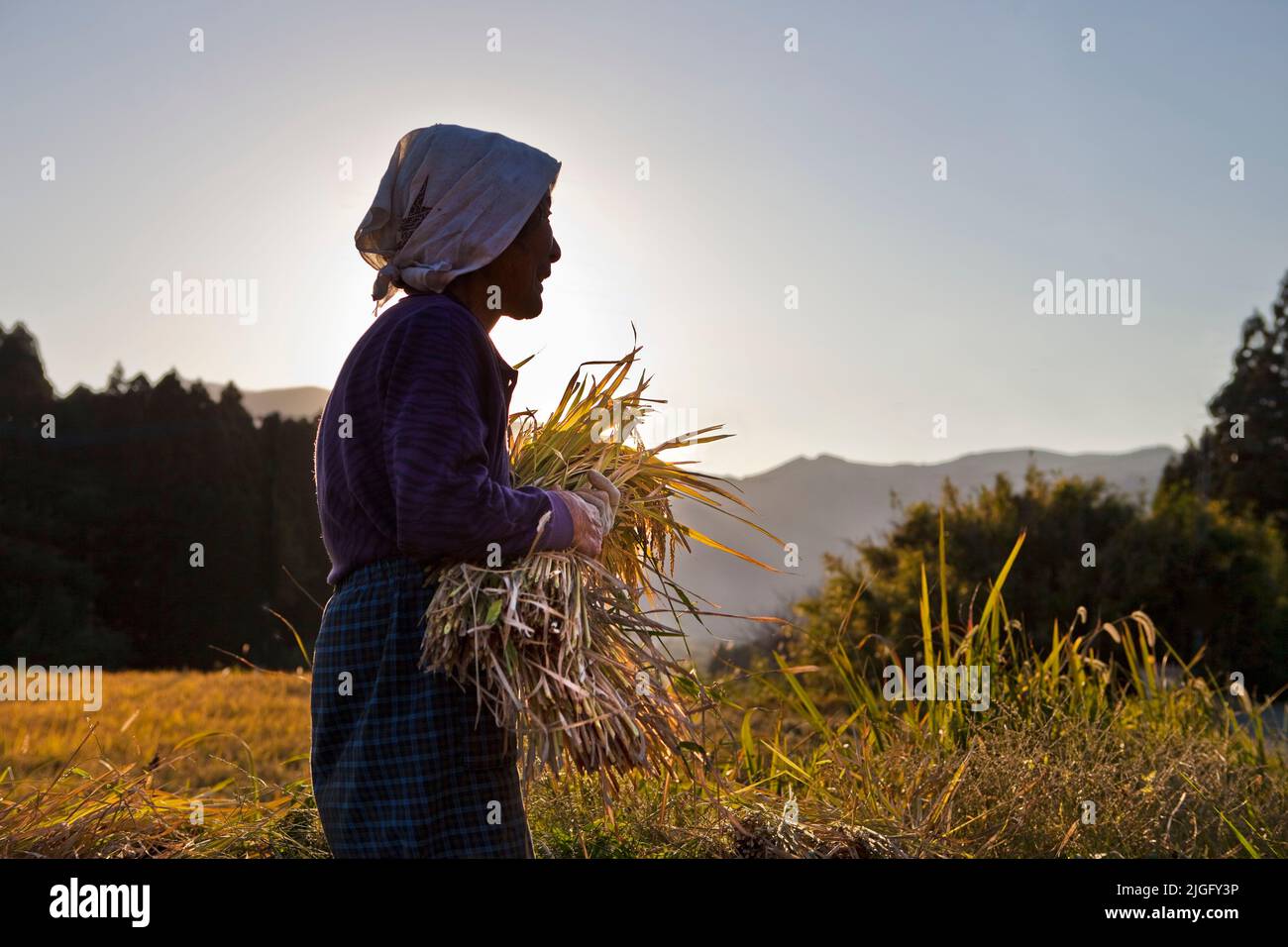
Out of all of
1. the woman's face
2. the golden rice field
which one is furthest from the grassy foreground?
the woman's face

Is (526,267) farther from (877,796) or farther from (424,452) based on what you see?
(877,796)

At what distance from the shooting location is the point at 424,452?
5.81ft

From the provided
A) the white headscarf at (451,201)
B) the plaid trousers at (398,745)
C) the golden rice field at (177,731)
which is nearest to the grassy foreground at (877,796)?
the golden rice field at (177,731)

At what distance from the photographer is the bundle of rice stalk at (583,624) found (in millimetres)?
1913

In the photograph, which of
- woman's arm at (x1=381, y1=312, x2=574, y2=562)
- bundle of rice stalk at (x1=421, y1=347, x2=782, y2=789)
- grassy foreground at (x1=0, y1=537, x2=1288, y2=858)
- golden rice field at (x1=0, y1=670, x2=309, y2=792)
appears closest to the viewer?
woman's arm at (x1=381, y1=312, x2=574, y2=562)

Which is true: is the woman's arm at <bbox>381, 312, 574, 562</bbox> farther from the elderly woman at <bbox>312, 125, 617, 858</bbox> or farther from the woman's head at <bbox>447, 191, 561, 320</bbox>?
the woman's head at <bbox>447, 191, 561, 320</bbox>

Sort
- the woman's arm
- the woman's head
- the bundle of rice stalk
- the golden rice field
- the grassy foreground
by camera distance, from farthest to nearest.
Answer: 1. the golden rice field
2. the grassy foreground
3. the woman's head
4. the bundle of rice stalk
5. the woman's arm

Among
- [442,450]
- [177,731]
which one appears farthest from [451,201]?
[177,731]

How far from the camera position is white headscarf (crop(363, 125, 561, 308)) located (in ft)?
6.51

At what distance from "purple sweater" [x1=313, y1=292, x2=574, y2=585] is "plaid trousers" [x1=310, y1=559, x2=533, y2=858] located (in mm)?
100

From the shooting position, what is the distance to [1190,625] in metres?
10.9
